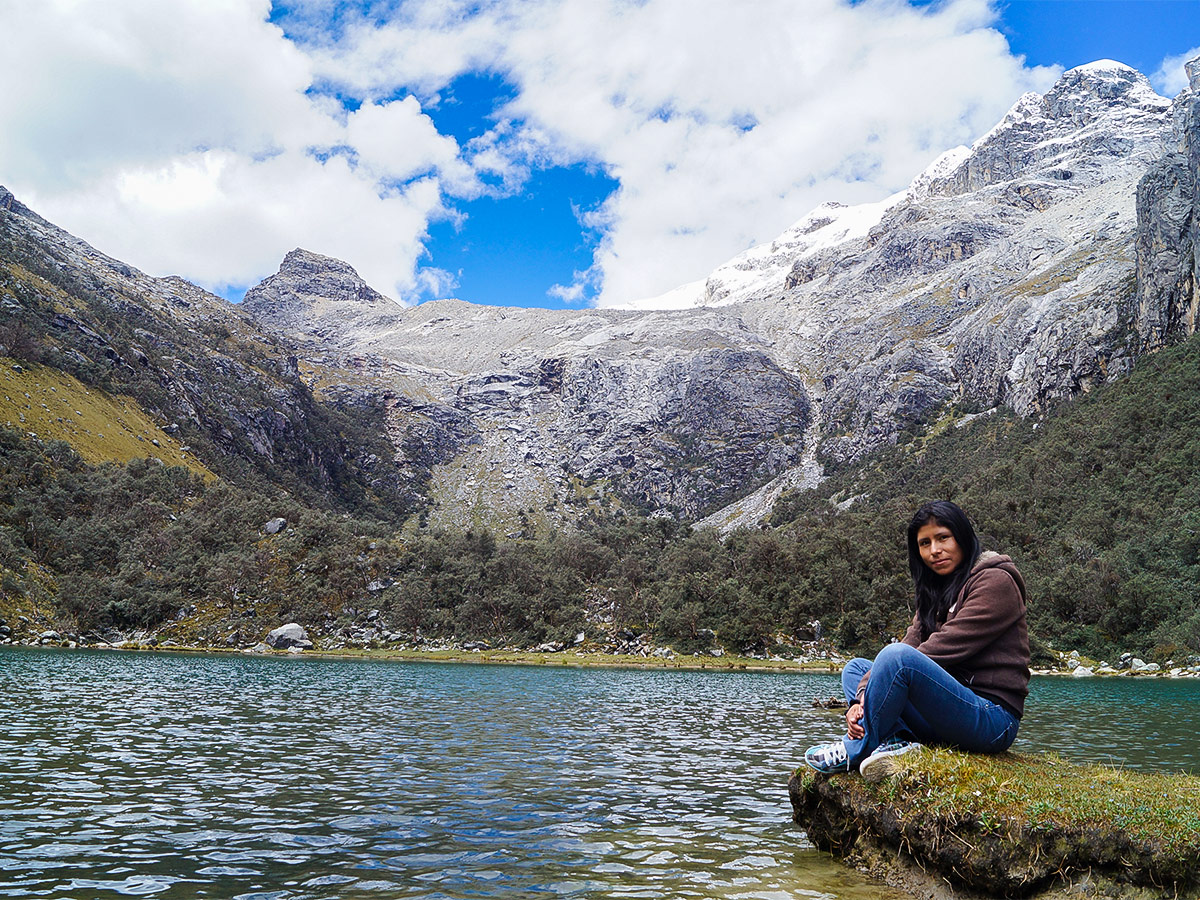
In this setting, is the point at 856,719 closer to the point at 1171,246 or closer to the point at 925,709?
the point at 925,709

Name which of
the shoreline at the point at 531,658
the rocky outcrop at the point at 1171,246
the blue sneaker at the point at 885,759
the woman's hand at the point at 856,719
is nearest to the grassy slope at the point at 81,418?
the shoreline at the point at 531,658

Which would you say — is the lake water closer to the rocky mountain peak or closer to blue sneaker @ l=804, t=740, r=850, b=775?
blue sneaker @ l=804, t=740, r=850, b=775

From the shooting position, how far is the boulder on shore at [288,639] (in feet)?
342

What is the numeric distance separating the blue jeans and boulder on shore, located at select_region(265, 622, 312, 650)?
108 meters

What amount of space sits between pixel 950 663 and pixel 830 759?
2.67m

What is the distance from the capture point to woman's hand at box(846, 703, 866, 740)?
994 cm

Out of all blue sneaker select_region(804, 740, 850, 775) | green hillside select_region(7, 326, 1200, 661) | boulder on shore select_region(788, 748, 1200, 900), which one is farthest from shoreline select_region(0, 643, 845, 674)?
boulder on shore select_region(788, 748, 1200, 900)

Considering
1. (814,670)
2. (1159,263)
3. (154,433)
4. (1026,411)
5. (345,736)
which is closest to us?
(345,736)

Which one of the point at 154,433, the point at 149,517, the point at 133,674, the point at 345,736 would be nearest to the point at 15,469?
the point at 149,517

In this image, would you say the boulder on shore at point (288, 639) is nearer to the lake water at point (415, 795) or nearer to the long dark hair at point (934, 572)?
the lake water at point (415, 795)

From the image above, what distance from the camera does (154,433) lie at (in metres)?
166

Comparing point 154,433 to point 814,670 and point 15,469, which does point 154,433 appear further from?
point 814,670

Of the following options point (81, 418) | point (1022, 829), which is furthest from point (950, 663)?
point (81, 418)

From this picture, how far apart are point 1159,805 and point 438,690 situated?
145ft
